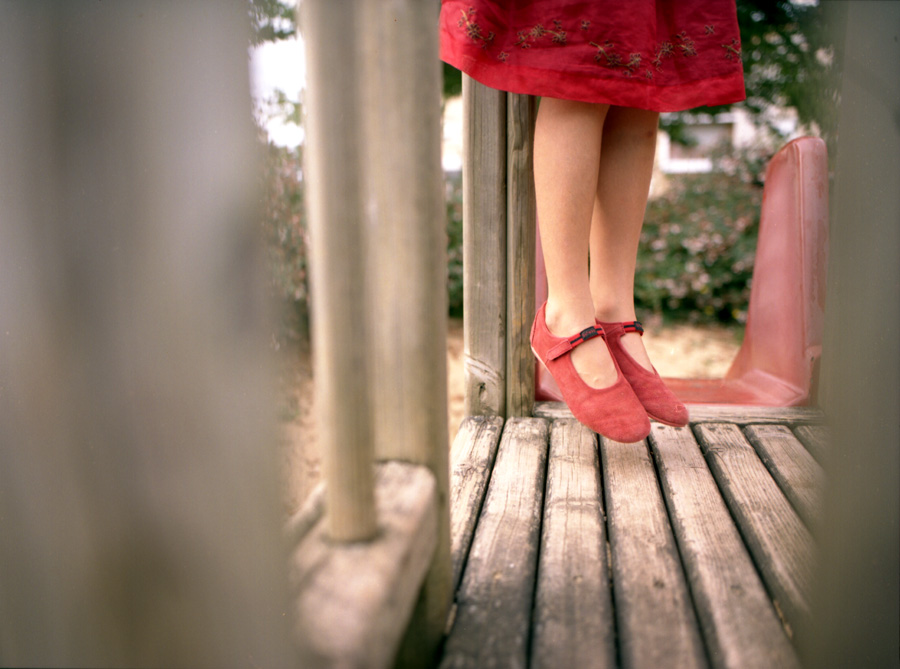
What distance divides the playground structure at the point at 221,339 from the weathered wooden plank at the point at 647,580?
173mm

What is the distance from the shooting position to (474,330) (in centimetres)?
124

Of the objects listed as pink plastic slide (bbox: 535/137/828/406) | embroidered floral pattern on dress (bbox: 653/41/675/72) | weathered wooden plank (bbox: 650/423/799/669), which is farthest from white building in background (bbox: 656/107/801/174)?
weathered wooden plank (bbox: 650/423/799/669)

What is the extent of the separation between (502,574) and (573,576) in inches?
3.0

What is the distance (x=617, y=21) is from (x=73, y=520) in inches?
36.1

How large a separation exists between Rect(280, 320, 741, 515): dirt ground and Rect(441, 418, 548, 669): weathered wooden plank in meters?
0.19

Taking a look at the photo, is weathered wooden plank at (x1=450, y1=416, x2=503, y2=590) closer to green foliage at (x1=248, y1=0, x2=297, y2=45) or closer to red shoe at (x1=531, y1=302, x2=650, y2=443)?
red shoe at (x1=531, y1=302, x2=650, y2=443)

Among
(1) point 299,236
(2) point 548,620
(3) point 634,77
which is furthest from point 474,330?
(1) point 299,236

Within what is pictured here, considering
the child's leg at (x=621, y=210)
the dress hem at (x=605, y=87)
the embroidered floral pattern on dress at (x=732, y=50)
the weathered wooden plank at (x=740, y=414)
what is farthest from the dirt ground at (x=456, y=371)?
the embroidered floral pattern on dress at (x=732, y=50)

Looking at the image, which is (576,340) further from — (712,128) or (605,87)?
(712,128)

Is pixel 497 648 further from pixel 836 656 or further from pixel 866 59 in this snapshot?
pixel 866 59

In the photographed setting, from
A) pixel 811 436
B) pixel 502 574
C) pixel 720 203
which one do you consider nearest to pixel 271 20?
pixel 502 574

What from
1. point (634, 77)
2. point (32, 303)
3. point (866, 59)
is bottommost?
point (32, 303)

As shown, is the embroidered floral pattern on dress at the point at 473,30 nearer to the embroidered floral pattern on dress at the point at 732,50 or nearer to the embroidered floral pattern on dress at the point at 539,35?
the embroidered floral pattern on dress at the point at 539,35

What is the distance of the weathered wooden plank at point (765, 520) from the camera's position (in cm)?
60
